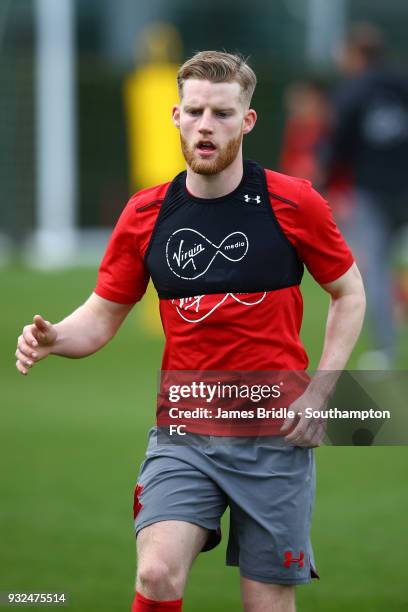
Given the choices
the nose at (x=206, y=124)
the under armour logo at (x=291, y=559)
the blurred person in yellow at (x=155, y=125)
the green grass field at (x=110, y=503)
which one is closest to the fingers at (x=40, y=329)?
the nose at (x=206, y=124)

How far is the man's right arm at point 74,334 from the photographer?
14.8 feet

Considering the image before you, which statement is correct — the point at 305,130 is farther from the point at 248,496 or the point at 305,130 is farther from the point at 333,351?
the point at 248,496

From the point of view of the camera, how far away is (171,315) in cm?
457

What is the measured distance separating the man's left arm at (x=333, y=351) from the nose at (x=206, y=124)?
0.67 m

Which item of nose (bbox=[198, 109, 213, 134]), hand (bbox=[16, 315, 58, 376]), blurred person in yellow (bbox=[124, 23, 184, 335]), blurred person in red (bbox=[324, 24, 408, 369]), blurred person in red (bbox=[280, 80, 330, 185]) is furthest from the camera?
blurred person in red (bbox=[280, 80, 330, 185])

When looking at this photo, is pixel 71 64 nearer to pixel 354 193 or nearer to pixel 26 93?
pixel 26 93

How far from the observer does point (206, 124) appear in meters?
4.39

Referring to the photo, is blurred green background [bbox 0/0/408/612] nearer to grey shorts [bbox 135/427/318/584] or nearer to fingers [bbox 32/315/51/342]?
grey shorts [bbox 135/427/318/584]

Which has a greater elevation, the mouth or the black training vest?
the mouth

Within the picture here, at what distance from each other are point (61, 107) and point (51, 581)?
17.9 meters

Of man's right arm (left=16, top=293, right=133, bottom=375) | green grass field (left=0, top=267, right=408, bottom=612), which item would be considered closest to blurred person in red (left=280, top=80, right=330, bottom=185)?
green grass field (left=0, top=267, right=408, bottom=612)

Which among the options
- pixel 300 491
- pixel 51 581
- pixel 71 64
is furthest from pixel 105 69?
pixel 300 491

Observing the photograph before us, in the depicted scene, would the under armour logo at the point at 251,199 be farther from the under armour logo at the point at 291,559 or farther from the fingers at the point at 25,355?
the under armour logo at the point at 291,559

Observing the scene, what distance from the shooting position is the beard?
14.5 ft
